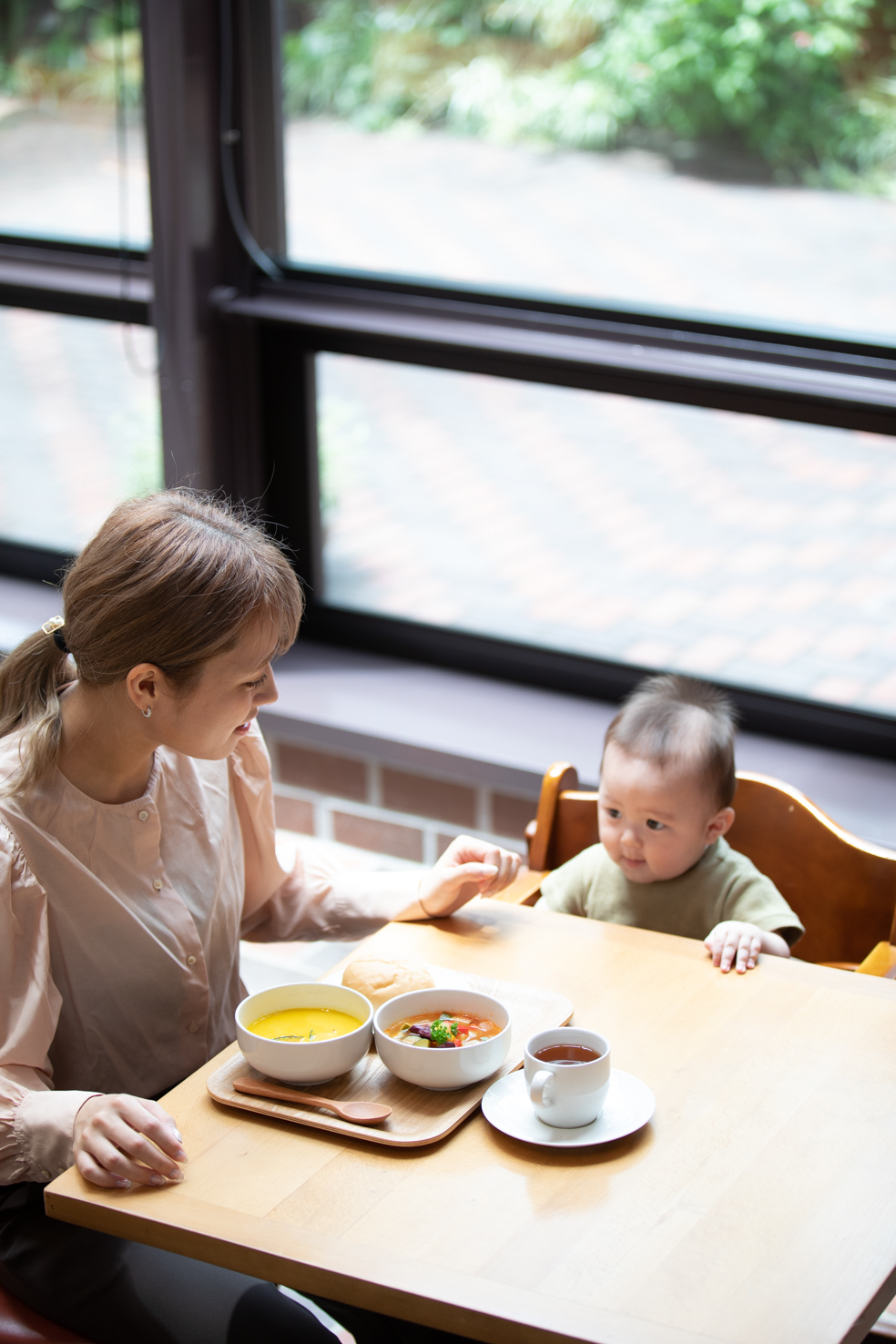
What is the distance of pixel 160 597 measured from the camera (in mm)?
1398

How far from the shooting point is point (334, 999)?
4.43 feet

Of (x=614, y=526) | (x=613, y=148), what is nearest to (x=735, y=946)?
(x=614, y=526)

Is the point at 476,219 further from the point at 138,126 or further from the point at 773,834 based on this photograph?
the point at 773,834

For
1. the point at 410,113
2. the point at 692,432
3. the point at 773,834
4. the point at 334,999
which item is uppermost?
the point at 410,113

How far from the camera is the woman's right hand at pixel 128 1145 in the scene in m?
1.16

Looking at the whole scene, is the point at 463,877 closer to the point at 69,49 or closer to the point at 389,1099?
the point at 389,1099

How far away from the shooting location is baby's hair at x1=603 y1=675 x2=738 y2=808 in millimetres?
1743

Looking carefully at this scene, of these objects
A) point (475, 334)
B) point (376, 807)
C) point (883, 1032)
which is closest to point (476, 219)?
point (475, 334)

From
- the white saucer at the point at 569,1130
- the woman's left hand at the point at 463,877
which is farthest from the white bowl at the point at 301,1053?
the woman's left hand at the point at 463,877

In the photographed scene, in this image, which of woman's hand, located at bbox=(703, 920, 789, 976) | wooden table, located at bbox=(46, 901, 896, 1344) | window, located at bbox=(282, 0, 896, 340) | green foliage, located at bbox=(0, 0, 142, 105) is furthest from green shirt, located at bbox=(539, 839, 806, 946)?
green foliage, located at bbox=(0, 0, 142, 105)

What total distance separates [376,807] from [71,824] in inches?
48.0

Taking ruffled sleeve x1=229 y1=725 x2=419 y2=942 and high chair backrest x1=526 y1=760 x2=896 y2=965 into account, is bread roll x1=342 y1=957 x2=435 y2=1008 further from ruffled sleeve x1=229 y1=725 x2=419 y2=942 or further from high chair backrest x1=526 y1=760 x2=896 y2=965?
high chair backrest x1=526 y1=760 x2=896 y2=965

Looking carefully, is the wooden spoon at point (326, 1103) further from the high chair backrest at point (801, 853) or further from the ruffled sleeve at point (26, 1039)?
the high chair backrest at point (801, 853)

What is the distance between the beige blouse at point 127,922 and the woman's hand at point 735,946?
36 centimetres
